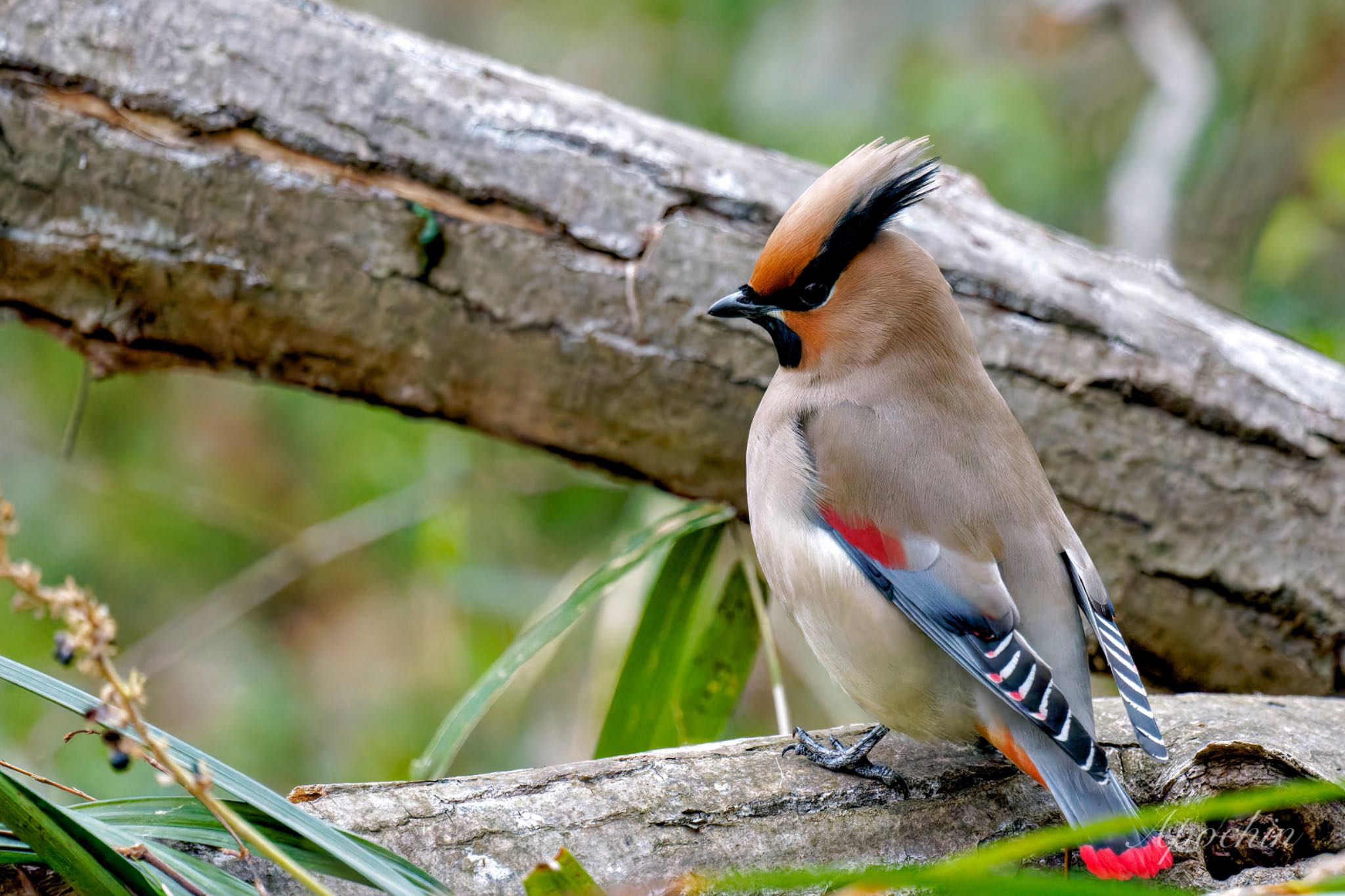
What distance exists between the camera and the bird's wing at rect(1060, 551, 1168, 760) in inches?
88.7

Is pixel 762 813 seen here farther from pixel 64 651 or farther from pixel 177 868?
pixel 64 651

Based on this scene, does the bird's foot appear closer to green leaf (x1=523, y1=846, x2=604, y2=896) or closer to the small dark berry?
green leaf (x1=523, y1=846, x2=604, y2=896)

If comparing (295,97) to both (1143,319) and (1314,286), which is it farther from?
(1314,286)

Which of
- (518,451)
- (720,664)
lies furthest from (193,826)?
(518,451)

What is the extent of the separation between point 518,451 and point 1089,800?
3.69 meters

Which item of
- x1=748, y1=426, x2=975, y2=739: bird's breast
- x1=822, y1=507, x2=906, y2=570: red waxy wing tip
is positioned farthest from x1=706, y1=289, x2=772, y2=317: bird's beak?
x1=822, y1=507, x2=906, y2=570: red waxy wing tip

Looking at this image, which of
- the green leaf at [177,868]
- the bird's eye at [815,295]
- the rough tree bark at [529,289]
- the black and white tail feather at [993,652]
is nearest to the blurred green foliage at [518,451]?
the rough tree bark at [529,289]

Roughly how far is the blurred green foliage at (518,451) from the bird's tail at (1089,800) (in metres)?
2.03

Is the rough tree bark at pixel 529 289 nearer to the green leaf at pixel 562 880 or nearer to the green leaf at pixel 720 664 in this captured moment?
the green leaf at pixel 720 664

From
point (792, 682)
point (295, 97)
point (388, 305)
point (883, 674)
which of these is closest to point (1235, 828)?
Answer: point (883, 674)

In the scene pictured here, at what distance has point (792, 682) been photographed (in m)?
5.56

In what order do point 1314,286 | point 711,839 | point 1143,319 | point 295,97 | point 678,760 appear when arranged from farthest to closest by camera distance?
point 1314,286
point 1143,319
point 295,97
point 678,760
point 711,839

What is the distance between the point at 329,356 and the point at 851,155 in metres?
1.40

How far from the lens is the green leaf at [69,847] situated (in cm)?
165
